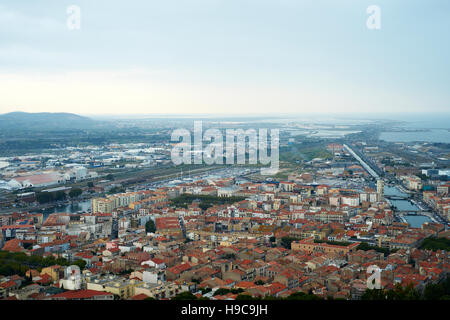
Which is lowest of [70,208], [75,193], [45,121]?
[70,208]

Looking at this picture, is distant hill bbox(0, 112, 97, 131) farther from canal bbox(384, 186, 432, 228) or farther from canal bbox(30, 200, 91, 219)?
canal bbox(384, 186, 432, 228)

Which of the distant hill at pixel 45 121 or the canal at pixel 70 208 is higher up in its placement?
the distant hill at pixel 45 121

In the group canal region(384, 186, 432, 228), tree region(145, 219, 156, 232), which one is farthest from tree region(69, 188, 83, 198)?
canal region(384, 186, 432, 228)

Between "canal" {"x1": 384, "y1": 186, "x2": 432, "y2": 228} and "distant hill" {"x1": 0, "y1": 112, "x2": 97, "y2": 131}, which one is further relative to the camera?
"distant hill" {"x1": 0, "y1": 112, "x2": 97, "y2": 131}

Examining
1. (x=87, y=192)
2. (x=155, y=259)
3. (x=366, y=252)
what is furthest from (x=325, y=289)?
(x=87, y=192)

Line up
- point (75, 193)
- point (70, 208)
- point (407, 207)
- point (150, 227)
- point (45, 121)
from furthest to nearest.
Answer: point (45, 121) → point (75, 193) → point (70, 208) → point (407, 207) → point (150, 227)

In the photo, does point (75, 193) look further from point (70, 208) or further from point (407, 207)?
point (407, 207)

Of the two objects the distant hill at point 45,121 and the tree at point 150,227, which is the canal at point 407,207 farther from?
the distant hill at point 45,121

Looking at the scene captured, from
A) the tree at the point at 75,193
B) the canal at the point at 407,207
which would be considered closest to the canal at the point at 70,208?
the tree at the point at 75,193

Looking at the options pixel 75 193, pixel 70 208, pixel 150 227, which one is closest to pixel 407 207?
pixel 150 227
